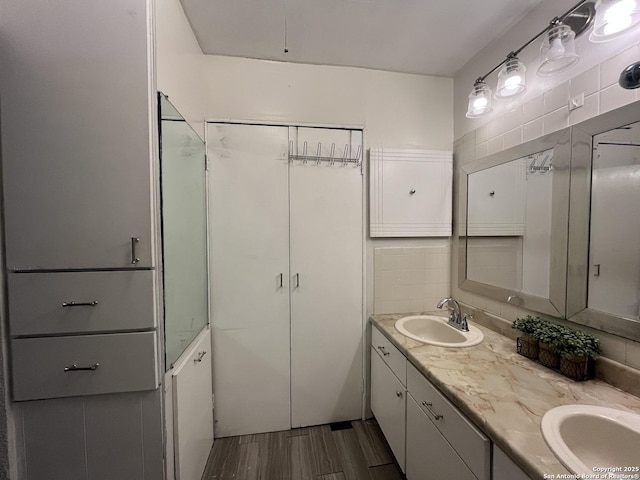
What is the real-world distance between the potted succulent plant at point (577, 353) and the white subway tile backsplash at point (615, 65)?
1.07 metres

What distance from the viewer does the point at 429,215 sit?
1.87 metres

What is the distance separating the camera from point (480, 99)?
1.50 metres

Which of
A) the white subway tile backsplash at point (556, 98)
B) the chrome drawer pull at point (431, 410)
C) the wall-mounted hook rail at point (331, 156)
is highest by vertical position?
the white subway tile backsplash at point (556, 98)

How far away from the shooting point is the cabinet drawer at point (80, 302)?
920mm

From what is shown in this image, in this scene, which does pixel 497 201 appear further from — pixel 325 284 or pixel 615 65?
pixel 325 284

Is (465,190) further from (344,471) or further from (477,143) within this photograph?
(344,471)

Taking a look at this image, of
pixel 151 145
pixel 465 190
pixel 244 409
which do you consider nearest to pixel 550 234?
pixel 465 190

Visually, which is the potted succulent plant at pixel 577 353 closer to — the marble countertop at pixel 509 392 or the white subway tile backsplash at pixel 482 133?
the marble countertop at pixel 509 392

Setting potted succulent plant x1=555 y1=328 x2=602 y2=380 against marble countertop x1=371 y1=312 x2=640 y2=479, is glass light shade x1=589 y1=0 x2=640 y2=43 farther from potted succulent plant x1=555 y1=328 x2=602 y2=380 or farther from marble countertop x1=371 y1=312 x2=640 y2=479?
marble countertop x1=371 y1=312 x2=640 y2=479

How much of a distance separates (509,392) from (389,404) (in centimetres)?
80

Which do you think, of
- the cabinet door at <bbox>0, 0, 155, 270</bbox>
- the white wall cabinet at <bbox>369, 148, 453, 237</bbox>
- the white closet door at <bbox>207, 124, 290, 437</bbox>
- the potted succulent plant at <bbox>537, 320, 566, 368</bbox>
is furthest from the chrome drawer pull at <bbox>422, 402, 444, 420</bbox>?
the cabinet door at <bbox>0, 0, 155, 270</bbox>

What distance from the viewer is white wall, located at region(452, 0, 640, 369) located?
0.99m

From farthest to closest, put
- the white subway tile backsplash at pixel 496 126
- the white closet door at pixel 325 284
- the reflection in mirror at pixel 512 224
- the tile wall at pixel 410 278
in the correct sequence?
the tile wall at pixel 410 278
the white closet door at pixel 325 284
the white subway tile backsplash at pixel 496 126
the reflection in mirror at pixel 512 224

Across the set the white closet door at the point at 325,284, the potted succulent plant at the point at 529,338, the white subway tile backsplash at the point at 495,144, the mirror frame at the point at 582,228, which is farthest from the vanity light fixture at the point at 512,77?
the potted succulent plant at the point at 529,338
